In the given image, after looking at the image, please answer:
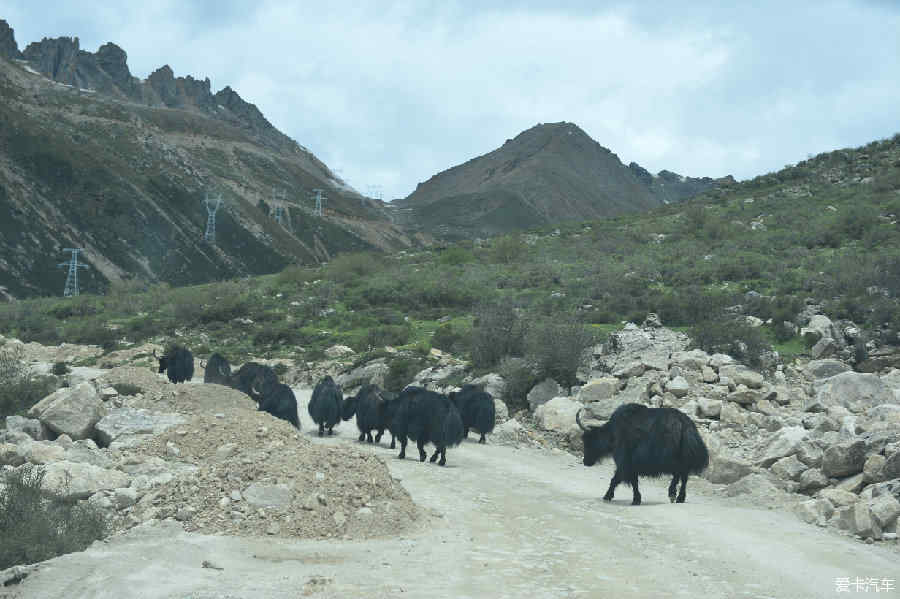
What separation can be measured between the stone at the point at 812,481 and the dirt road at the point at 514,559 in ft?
3.61

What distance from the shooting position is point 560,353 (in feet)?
70.8

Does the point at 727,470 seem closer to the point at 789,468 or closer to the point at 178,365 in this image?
the point at 789,468

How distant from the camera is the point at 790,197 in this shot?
5503cm

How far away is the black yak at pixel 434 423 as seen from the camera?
15.8 m

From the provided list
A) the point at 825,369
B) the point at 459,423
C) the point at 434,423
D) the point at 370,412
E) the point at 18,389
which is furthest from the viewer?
the point at 825,369

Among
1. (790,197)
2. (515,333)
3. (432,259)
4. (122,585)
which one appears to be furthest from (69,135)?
(122,585)

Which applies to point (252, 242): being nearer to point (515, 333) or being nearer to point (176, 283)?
point (176, 283)

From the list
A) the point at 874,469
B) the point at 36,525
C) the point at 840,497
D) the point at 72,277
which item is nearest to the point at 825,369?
the point at 874,469

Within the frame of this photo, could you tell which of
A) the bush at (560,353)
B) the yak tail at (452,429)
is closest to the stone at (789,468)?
the yak tail at (452,429)

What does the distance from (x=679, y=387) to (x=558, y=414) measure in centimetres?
285

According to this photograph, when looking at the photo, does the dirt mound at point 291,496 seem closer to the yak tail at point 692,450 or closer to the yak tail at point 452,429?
the yak tail at point 452,429

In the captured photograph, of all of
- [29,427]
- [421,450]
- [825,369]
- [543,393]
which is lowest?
[29,427]

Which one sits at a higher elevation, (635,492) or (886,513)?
(886,513)

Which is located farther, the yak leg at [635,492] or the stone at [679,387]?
the stone at [679,387]
